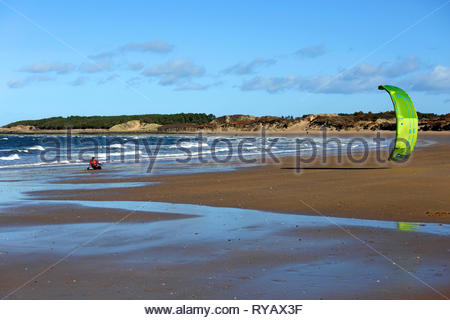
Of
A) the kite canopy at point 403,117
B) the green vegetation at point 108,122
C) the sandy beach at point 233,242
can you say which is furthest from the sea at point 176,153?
the green vegetation at point 108,122

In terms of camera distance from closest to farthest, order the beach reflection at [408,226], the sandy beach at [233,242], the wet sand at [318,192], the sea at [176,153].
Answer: the sandy beach at [233,242] < the beach reflection at [408,226] < the wet sand at [318,192] < the sea at [176,153]

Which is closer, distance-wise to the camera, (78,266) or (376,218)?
(78,266)

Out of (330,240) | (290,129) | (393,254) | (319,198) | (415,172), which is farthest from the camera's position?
(290,129)

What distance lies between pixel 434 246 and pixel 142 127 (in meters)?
167

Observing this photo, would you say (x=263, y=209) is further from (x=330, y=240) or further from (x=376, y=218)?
(x=330, y=240)

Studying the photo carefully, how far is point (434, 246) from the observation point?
7277 mm

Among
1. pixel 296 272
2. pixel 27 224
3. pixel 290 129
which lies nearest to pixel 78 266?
pixel 296 272

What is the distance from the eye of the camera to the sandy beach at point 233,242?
560 cm

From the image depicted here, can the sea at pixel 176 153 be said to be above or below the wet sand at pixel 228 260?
above

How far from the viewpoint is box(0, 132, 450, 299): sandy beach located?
5.60 metres

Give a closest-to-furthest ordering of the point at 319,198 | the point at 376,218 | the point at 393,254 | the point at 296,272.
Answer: the point at 296,272 → the point at 393,254 → the point at 376,218 → the point at 319,198

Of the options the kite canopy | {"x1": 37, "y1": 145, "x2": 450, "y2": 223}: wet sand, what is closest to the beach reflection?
{"x1": 37, "y1": 145, "x2": 450, "y2": 223}: wet sand

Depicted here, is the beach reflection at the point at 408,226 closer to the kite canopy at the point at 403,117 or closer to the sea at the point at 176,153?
the kite canopy at the point at 403,117

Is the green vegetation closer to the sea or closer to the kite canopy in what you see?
the sea
